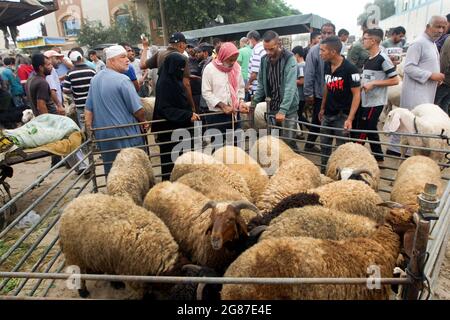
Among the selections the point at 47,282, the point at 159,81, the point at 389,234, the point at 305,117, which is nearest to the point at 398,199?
the point at 389,234

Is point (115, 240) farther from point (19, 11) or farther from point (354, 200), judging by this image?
point (19, 11)

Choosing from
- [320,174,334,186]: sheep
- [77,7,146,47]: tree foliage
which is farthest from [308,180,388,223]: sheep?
[77,7,146,47]: tree foliage

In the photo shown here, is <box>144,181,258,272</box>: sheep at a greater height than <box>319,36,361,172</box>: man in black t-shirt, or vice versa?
<box>319,36,361,172</box>: man in black t-shirt

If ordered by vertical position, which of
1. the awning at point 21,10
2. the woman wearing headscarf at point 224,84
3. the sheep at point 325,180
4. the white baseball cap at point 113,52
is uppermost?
the awning at point 21,10

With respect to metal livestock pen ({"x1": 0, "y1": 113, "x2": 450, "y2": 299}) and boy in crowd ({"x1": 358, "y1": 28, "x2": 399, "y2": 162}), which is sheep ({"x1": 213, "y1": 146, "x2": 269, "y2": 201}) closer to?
metal livestock pen ({"x1": 0, "y1": 113, "x2": 450, "y2": 299})

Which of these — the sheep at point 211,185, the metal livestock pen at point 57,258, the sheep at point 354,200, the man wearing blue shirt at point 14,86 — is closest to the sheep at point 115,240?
the metal livestock pen at point 57,258

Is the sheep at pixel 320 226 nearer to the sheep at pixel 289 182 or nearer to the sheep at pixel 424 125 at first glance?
the sheep at pixel 289 182

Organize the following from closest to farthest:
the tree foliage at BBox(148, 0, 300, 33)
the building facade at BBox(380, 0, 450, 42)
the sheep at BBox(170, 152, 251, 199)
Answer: the sheep at BBox(170, 152, 251, 199), the building facade at BBox(380, 0, 450, 42), the tree foliage at BBox(148, 0, 300, 33)

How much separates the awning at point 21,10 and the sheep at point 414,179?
335 inches

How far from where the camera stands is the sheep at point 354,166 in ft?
11.8

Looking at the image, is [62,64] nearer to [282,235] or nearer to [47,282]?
[47,282]

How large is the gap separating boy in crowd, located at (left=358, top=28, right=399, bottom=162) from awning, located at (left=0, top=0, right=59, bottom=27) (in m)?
7.53

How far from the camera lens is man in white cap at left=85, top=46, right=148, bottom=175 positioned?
13.6ft
